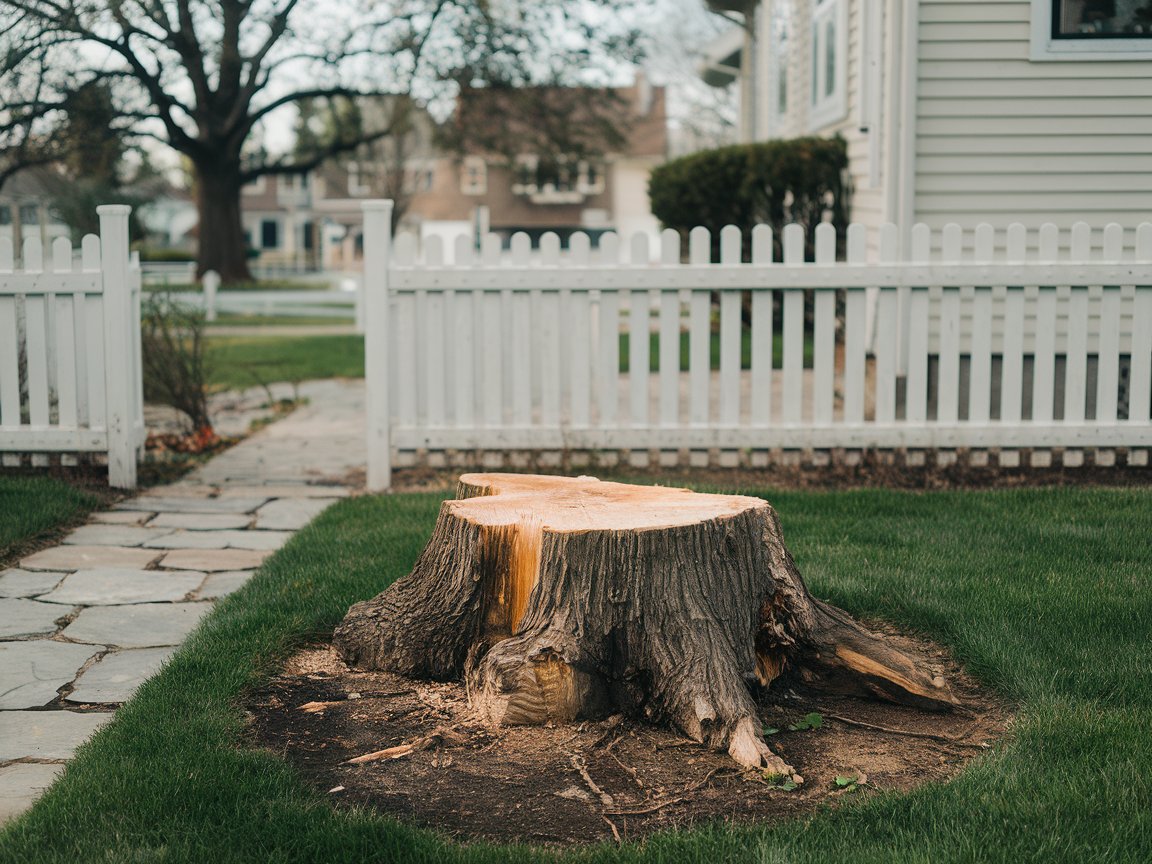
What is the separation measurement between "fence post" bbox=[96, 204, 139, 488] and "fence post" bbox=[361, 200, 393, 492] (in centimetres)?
126

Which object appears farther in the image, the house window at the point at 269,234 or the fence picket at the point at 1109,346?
the house window at the point at 269,234

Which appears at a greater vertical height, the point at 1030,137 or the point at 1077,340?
the point at 1030,137

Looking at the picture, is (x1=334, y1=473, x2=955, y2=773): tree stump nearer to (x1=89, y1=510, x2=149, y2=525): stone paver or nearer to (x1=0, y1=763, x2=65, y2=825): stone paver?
(x1=0, y1=763, x2=65, y2=825): stone paver

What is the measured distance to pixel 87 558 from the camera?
5648mm

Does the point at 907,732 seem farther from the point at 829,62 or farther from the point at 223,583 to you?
the point at 829,62

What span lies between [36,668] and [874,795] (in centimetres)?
268

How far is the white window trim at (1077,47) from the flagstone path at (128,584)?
476 cm

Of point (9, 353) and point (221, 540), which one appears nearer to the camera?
point (221, 540)

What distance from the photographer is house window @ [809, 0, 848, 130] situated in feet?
33.6

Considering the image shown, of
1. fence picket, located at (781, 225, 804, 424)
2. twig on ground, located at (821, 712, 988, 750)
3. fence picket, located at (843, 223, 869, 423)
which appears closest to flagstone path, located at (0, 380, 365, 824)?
twig on ground, located at (821, 712, 988, 750)

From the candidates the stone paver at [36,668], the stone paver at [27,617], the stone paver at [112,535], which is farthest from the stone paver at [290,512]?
the stone paver at [36,668]

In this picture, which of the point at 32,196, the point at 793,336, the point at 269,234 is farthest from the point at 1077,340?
the point at 269,234

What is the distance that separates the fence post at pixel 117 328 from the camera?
22.3 feet

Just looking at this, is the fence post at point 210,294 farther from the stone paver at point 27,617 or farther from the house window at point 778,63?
the stone paver at point 27,617
